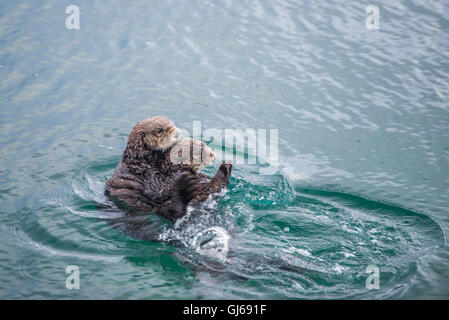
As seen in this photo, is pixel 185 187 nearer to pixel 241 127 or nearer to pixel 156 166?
pixel 156 166

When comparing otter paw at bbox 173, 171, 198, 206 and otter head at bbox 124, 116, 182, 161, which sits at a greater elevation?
otter head at bbox 124, 116, 182, 161

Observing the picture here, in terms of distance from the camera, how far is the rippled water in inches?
175

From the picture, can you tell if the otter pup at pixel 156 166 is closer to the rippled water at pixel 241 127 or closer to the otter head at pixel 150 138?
the otter head at pixel 150 138

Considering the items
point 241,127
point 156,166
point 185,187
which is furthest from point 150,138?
point 241,127

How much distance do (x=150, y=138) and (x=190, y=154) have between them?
454mm

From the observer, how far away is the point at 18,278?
4344 millimetres

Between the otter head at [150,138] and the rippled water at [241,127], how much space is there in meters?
0.65

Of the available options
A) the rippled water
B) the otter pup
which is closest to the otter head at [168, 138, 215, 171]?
the otter pup

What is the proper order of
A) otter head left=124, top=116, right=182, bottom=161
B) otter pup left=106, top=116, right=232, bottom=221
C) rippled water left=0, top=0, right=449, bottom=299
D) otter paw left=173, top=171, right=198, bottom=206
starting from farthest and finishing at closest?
otter head left=124, top=116, right=182, bottom=161
otter pup left=106, top=116, right=232, bottom=221
otter paw left=173, top=171, right=198, bottom=206
rippled water left=0, top=0, right=449, bottom=299

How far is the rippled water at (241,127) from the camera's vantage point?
444 cm

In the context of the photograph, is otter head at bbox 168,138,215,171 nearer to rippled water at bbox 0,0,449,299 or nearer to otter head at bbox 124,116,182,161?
otter head at bbox 124,116,182,161
